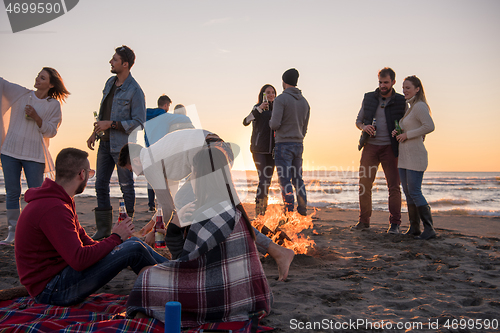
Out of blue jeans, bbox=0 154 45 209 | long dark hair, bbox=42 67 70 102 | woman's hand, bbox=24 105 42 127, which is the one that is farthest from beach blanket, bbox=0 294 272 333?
long dark hair, bbox=42 67 70 102

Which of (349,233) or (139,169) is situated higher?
(139,169)

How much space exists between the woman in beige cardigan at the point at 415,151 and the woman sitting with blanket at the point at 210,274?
12.5 ft

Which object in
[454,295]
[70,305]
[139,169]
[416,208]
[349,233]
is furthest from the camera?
[349,233]

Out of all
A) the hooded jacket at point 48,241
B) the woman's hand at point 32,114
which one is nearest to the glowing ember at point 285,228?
the hooded jacket at point 48,241

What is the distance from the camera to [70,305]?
249 centimetres

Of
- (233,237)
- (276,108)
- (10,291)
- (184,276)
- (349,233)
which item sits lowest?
(349,233)

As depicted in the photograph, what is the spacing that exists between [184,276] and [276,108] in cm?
417

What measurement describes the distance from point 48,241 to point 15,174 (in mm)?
2826

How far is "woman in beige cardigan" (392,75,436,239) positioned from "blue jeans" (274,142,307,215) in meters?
1.60

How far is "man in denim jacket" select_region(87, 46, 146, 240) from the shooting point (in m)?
4.61

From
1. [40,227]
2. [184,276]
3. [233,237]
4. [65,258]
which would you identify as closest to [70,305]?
[65,258]

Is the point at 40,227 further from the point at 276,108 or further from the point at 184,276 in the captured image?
the point at 276,108

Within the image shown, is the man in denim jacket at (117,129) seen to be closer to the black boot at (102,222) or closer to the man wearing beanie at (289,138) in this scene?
the black boot at (102,222)

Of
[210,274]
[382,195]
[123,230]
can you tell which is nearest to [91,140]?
[123,230]
